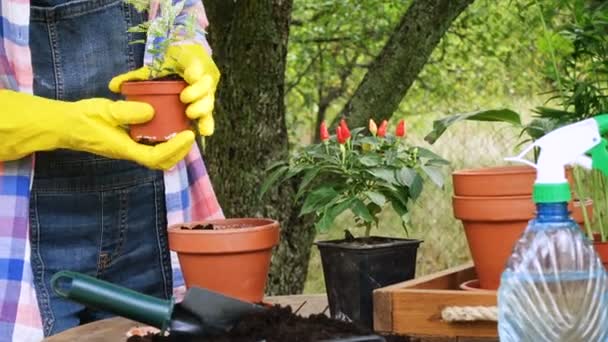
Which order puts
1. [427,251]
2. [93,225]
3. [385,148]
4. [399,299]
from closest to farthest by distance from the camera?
[399,299]
[385,148]
[93,225]
[427,251]

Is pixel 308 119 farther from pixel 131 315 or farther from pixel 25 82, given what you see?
pixel 131 315

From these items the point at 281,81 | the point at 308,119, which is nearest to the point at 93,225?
the point at 281,81

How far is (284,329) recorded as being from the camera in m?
1.25

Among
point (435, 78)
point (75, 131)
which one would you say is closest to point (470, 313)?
point (75, 131)

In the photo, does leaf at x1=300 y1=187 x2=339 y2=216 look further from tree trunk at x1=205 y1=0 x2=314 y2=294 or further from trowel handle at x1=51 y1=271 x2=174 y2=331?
tree trunk at x1=205 y1=0 x2=314 y2=294

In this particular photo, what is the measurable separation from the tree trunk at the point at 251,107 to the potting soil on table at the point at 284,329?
2238 millimetres

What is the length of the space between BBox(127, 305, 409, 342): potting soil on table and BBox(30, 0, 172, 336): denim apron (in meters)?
0.52

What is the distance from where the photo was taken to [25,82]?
1.74 metres

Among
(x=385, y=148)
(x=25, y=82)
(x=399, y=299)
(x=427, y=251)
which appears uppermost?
(x=25, y=82)

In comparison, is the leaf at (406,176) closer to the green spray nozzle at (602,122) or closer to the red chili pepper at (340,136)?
the red chili pepper at (340,136)

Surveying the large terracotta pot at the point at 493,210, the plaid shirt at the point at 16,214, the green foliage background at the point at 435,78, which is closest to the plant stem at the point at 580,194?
the large terracotta pot at the point at 493,210

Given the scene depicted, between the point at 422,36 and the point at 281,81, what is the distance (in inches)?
21.6

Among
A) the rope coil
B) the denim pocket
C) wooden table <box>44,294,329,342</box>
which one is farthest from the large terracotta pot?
the denim pocket

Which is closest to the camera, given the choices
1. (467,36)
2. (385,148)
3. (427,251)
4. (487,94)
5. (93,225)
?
(385,148)
